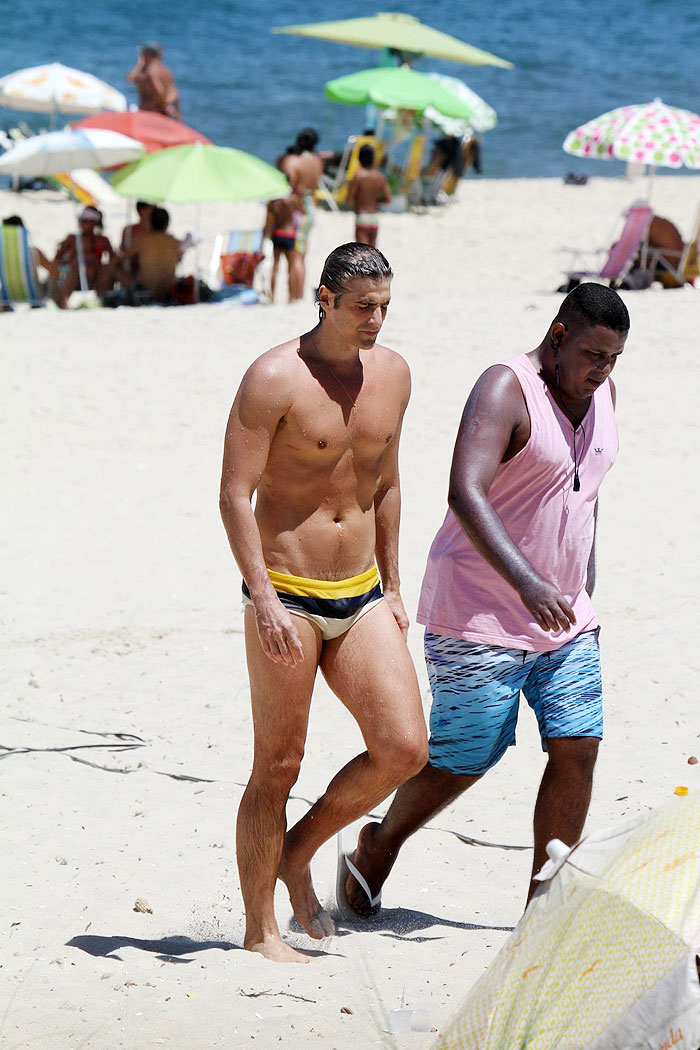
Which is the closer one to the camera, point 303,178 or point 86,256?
point 86,256

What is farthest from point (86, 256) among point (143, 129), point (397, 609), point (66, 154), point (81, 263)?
point (397, 609)

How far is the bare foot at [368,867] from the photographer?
3.50 meters

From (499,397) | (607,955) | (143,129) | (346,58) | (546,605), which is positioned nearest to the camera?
(607,955)

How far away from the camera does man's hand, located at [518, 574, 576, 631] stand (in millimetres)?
2936

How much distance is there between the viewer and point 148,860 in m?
3.87

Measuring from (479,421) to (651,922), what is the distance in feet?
4.52

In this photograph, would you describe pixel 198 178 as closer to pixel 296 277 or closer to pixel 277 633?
pixel 296 277

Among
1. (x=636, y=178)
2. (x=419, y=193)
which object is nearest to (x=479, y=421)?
(x=419, y=193)

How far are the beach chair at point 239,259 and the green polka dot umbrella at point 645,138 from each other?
303 cm

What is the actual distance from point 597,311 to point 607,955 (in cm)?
156

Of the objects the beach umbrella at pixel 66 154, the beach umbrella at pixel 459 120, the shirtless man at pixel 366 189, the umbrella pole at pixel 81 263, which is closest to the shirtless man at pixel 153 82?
the shirtless man at pixel 366 189

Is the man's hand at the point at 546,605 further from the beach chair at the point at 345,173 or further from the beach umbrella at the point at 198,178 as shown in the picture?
the beach chair at the point at 345,173

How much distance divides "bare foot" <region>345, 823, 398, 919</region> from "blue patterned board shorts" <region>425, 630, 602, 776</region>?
0.32m

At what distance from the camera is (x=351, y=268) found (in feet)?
10.0
